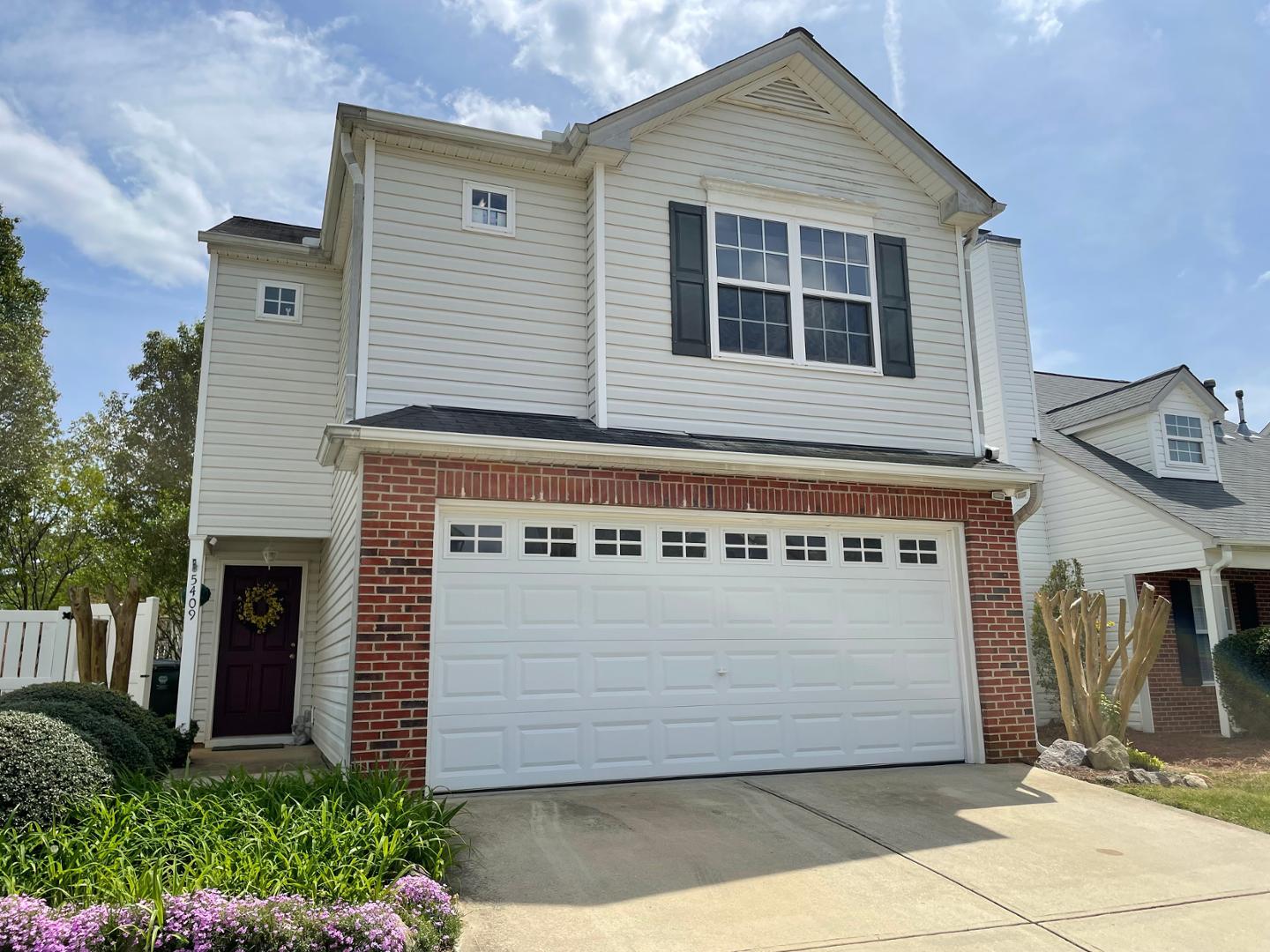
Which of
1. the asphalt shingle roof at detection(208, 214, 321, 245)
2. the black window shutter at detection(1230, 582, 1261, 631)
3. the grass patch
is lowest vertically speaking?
the grass patch

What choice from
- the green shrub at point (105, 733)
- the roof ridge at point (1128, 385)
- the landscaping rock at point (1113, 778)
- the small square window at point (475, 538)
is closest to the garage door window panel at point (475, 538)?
the small square window at point (475, 538)

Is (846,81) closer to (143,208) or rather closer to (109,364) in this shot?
(143,208)

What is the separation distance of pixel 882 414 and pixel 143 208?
10.3m

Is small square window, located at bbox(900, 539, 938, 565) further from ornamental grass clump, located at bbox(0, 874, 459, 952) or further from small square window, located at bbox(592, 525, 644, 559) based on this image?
ornamental grass clump, located at bbox(0, 874, 459, 952)

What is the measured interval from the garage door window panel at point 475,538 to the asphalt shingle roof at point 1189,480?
34.4 ft

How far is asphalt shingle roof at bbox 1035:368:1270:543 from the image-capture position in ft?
43.7

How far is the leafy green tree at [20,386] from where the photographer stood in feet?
63.7

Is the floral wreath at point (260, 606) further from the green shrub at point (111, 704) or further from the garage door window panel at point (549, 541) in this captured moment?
the garage door window panel at point (549, 541)

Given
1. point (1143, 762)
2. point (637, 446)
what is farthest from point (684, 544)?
point (1143, 762)

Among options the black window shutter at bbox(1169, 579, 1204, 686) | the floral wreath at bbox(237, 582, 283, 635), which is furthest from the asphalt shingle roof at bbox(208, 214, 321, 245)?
the black window shutter at bbox(1169, 579, 1204, 686)

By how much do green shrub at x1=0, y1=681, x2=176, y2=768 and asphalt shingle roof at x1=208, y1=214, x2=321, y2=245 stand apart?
589 cm

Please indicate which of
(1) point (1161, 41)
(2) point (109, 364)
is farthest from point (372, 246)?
(2) point (109, 364)

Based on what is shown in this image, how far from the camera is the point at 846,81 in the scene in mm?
9797

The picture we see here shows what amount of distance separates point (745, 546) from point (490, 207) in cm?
417
